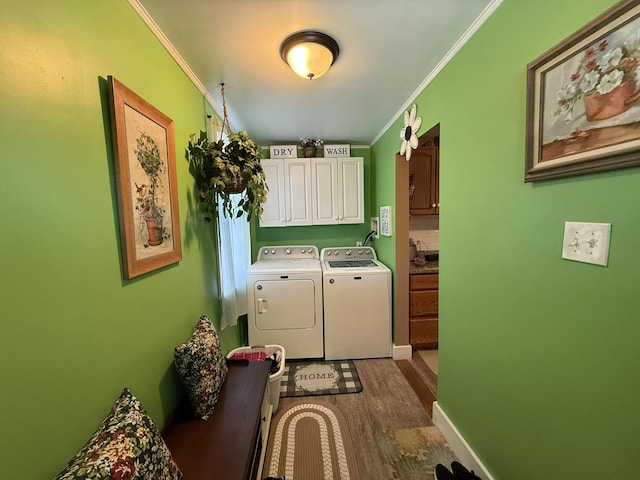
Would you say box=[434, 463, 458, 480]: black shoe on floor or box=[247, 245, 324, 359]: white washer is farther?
box=[247, 245, 324, 359]: white washer

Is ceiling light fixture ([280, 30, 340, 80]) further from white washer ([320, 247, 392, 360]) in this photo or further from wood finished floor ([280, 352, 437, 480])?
wood finished floor ([280, 352, 437, 480])

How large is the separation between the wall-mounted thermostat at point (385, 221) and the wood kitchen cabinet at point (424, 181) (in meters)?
0.33

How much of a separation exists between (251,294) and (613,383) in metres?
2.34

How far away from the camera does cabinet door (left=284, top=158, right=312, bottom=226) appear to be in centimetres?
292

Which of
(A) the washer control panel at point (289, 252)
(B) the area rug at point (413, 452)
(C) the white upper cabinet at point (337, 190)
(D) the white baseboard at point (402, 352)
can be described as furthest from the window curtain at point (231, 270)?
(D) the white baseboard at point (402, 352)

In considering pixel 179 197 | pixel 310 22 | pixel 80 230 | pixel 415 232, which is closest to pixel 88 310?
pixel 80 230

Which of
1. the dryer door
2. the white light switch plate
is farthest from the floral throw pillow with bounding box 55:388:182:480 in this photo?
the dryer door

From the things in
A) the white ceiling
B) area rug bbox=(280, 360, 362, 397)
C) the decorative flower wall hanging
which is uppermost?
the white ceiling

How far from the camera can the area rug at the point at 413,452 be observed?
1.46 metres

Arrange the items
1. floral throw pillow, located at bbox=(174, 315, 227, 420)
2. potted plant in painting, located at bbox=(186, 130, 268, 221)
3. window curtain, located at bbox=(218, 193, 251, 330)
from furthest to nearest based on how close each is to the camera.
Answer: window curtain, located at bbox=(218, 193, 251, 330) < potted plant in painting, located at bbox=(186, 130, 268, 221) < floral throw pillow, located at bbox=(174, 315, 227, 420)

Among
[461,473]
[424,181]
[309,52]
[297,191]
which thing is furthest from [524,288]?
[297,191]

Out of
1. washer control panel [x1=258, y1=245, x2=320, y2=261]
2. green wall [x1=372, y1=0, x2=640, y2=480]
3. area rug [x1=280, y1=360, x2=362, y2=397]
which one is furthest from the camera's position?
washer control panel [x1=258, y1=245, x2=320, y2=261]

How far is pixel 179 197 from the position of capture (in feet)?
4.64

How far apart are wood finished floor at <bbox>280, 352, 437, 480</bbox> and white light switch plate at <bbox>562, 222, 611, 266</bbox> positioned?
58.0 inches
